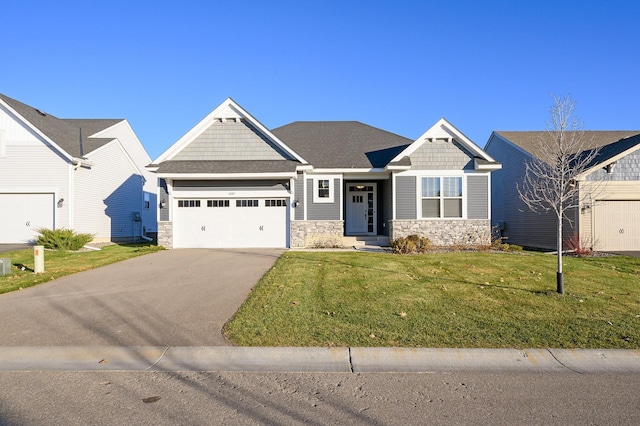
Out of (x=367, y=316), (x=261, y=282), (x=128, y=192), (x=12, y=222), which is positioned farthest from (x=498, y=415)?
(x=128, y=192)

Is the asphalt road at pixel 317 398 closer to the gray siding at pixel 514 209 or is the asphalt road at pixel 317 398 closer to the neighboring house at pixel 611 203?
the neighboring house at pixel 611 203

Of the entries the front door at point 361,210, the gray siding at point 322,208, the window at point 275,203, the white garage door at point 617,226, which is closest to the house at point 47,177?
→ the window at point 275,203

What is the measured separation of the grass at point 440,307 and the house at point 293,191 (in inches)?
243

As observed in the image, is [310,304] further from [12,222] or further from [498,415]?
[12,222]

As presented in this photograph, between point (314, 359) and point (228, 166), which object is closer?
point (314, 359)

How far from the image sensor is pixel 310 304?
748 cm

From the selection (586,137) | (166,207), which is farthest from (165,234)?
(586,137)

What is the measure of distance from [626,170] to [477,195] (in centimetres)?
630

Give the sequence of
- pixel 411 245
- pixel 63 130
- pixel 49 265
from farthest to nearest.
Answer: pixel 63 130 → pixel 411 245 → pixel 49 265

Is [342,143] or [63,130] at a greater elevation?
[63,130]

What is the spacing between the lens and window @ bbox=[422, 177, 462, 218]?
1809 centimetres

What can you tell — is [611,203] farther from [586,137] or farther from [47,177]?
[47,177]

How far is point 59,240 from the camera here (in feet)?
56.0

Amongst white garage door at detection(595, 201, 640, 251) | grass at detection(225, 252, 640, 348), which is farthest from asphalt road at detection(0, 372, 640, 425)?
white garage door at detection(595, 201, 640, 251)
